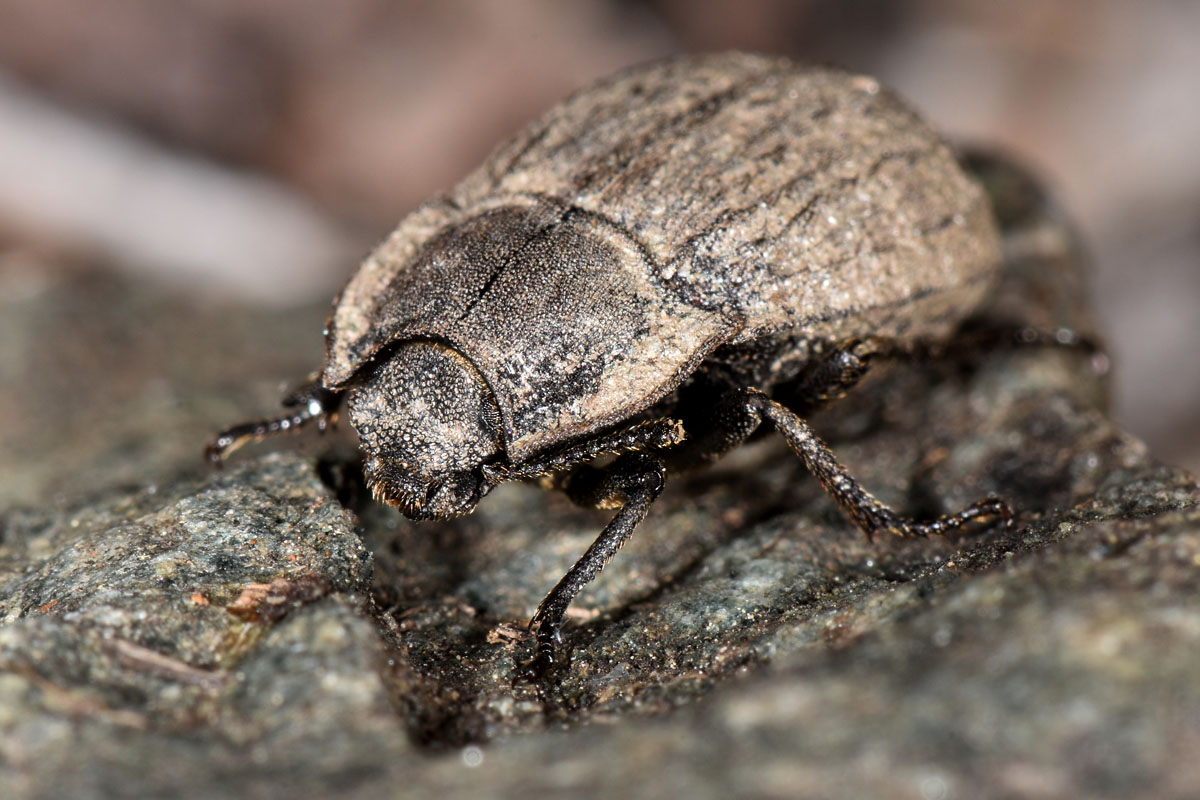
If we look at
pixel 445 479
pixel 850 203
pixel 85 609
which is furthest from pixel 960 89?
pixel 85 609

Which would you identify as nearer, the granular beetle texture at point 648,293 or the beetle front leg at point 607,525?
the beetle front leg at point 607,525

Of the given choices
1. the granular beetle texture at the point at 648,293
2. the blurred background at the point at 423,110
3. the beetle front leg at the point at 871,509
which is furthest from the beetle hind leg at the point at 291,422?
the blurred background at the point at 423,110

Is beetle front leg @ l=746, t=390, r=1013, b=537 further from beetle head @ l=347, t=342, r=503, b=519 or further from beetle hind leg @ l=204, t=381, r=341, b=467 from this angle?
beetle hind leg @ l=204, t=381, r=341, b=467

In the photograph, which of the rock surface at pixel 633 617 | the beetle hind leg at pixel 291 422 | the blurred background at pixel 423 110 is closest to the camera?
the rock surface at pixel 633 617

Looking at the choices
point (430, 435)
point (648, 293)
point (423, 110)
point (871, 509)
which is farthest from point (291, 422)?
point (423, 110)

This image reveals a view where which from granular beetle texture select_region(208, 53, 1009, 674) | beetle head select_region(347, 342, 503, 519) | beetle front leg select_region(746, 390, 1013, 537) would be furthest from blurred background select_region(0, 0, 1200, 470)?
beetle front leg select_region(746, 390, 1013, 537)

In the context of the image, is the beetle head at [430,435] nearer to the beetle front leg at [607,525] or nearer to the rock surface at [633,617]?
the rock surface at [633,617]

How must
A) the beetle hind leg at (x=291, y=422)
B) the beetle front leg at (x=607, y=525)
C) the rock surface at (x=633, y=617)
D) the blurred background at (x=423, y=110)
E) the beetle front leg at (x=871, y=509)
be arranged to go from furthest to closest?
Result: the blurred background at (x=423, y=110)
the beetle hind leg at (x=291, y=422)
the beetle front leg at (x=871, y=509)
the beetle front leg at (x=607, y=525)
the rock surface at (x=633, y=617)
